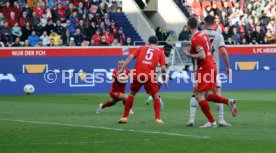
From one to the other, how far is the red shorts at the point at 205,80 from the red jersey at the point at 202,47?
0.34 feet

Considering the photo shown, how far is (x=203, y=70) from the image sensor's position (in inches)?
683

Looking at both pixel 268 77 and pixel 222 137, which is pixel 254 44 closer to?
pixel 268 77

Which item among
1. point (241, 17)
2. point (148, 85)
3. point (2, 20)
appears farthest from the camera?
point (241, 17)

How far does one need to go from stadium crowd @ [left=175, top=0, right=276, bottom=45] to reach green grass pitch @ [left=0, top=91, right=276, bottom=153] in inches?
746

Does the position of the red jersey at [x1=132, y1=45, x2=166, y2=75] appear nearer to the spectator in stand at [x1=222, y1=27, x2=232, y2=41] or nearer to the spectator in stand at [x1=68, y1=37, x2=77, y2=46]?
the spectator in stand at [x1=68, y1=37, x2=77, y2=46]

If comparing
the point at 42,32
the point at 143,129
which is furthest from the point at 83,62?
the point at 143,129

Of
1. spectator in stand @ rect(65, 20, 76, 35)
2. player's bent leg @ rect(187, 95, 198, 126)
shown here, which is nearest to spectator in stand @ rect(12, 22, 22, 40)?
spectator in stand @ rect(65, 20, 76, 35)

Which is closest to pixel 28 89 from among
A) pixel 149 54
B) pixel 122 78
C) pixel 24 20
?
pixel 24 20

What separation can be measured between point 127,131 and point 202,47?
2321 mm

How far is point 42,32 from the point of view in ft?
128

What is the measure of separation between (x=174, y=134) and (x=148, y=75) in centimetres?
326

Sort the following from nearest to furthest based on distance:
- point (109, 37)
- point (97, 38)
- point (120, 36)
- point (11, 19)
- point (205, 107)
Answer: point (205, 107) < point (11, 19) < point (97, 38) < point (109, 37) < point (120, 36)

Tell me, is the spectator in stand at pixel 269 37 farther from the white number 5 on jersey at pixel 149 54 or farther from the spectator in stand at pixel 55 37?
the white number 5 on jersey at pixel 149 54

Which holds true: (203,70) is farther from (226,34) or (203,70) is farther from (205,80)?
(226,34)
